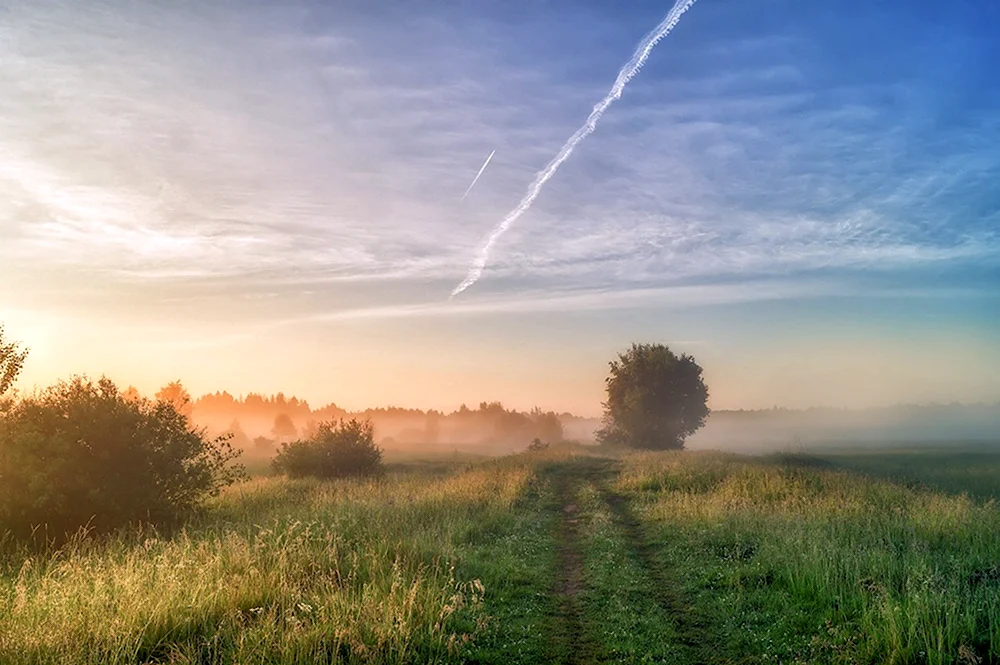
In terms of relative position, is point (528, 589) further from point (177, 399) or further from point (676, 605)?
point (177, 399)

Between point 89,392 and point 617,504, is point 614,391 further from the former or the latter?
point 89,392

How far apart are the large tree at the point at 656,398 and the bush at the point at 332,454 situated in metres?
40.7

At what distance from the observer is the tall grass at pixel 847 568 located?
30.6ft

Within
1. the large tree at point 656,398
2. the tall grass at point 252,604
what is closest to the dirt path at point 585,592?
the tall grass at point 252,604

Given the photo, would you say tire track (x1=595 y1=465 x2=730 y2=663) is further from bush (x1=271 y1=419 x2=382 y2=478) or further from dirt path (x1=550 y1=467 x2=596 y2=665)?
bush (x1=271 y1=419 x2=382 y2=478)

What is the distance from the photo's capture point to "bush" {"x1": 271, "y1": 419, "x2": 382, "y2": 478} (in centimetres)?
3794

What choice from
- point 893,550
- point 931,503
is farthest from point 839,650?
point 931,503

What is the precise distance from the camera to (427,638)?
31.8 ft

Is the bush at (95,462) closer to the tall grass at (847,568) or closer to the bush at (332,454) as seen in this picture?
the tall grass at (847,568)

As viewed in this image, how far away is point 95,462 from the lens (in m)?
18.4

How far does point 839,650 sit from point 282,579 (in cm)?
918

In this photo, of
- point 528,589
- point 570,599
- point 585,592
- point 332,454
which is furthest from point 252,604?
point 332,454

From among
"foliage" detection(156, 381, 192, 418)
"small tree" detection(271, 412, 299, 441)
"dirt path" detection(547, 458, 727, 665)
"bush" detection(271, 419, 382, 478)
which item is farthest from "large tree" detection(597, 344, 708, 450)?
"small tree" detection(271, 412, 299, 441)

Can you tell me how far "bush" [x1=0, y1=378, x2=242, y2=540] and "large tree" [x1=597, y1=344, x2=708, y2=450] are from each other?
191 ft
